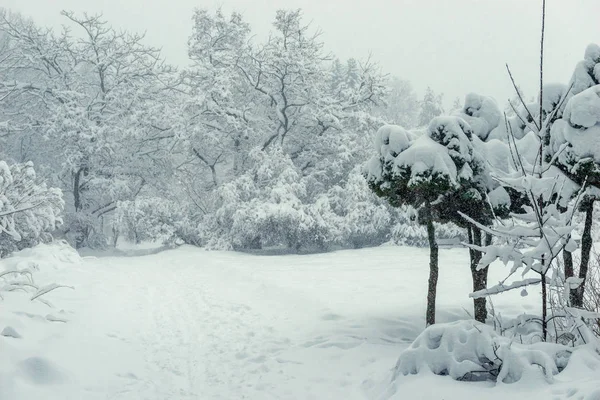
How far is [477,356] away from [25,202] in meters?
11.5

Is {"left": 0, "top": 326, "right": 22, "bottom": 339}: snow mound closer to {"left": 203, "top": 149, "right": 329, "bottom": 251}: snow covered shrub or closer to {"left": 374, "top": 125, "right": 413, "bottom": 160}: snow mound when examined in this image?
{"left": 374, "top": 125, "right": 413, "bottom": 160}: snow mound

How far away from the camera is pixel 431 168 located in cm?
604

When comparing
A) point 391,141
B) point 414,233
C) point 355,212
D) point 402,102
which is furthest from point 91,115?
point 402,102

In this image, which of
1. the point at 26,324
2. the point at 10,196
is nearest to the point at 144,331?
the point at 26,324

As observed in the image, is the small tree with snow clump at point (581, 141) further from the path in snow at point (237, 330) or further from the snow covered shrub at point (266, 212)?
the snow covered shrub at point (266, 212)

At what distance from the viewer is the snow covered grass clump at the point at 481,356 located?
3629 millimetres

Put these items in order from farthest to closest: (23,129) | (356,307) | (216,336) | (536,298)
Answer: (23,129) → (536,298) → (356,307) → (216,336)

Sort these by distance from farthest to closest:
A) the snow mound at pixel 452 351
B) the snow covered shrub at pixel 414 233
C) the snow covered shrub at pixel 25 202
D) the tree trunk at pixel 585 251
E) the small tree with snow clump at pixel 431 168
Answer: the snow covered shrub at pixel 414 233, the snow covered shrub at pixel 25 202, the small tree with snow clump at pixel 431 168, the tree trunk at pixel 585 251, the snow mound at pixel 452 351

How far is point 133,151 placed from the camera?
76.6 ft

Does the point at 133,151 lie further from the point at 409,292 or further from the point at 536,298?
the point at 536,298

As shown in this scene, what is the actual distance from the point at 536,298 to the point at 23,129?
74.5 feet

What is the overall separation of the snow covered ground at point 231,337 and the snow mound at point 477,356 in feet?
0.42

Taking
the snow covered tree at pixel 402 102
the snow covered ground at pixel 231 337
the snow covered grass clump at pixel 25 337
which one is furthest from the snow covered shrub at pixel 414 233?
the snow covered tree at pixel 402 102

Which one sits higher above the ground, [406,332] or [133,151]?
[133,151]
